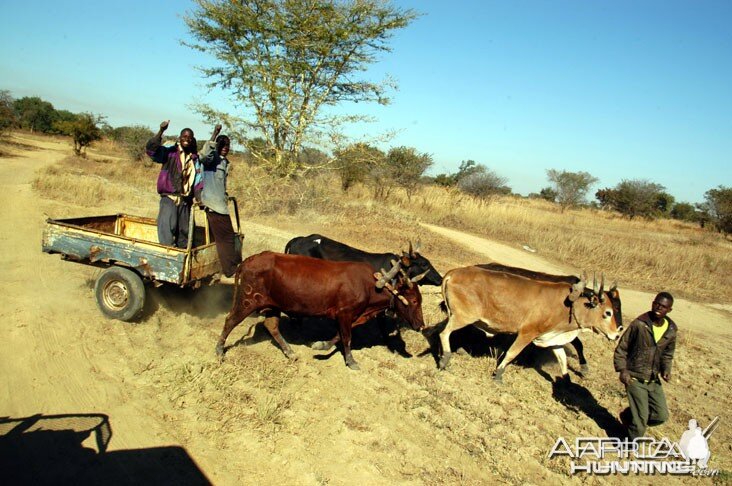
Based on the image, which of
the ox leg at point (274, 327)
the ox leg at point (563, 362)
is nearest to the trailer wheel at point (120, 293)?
the ox leg at point (274, 327)

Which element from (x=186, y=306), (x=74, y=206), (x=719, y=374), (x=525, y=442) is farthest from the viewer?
(x=74, y=206)

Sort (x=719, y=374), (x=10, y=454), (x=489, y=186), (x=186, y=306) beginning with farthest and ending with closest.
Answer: (x=489, y=186)
(x=719, y=374)
(x=186, y=306)
(x=10, y=454)

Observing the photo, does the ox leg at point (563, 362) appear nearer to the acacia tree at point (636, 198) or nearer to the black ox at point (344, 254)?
the black ox at point (344, 254)

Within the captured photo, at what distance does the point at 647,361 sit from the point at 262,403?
424 cm

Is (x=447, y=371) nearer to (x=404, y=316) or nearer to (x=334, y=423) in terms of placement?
(x=404, y=316)

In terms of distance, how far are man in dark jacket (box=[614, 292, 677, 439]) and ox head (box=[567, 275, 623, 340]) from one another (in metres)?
0.84

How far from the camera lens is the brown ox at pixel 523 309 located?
6379 mm

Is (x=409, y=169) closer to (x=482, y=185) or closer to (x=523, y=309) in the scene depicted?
(x=482, y=185)

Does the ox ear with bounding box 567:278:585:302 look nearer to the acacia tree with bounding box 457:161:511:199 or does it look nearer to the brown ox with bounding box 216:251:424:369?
the brown ox with bounding box 216:251:424:369

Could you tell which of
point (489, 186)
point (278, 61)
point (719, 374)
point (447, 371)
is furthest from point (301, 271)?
point (489, 186)

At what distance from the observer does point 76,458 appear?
4.08 meters

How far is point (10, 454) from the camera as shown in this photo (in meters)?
4.04

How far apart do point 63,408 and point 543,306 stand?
582 centimetres

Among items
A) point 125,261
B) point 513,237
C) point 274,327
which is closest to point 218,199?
point 125,261
